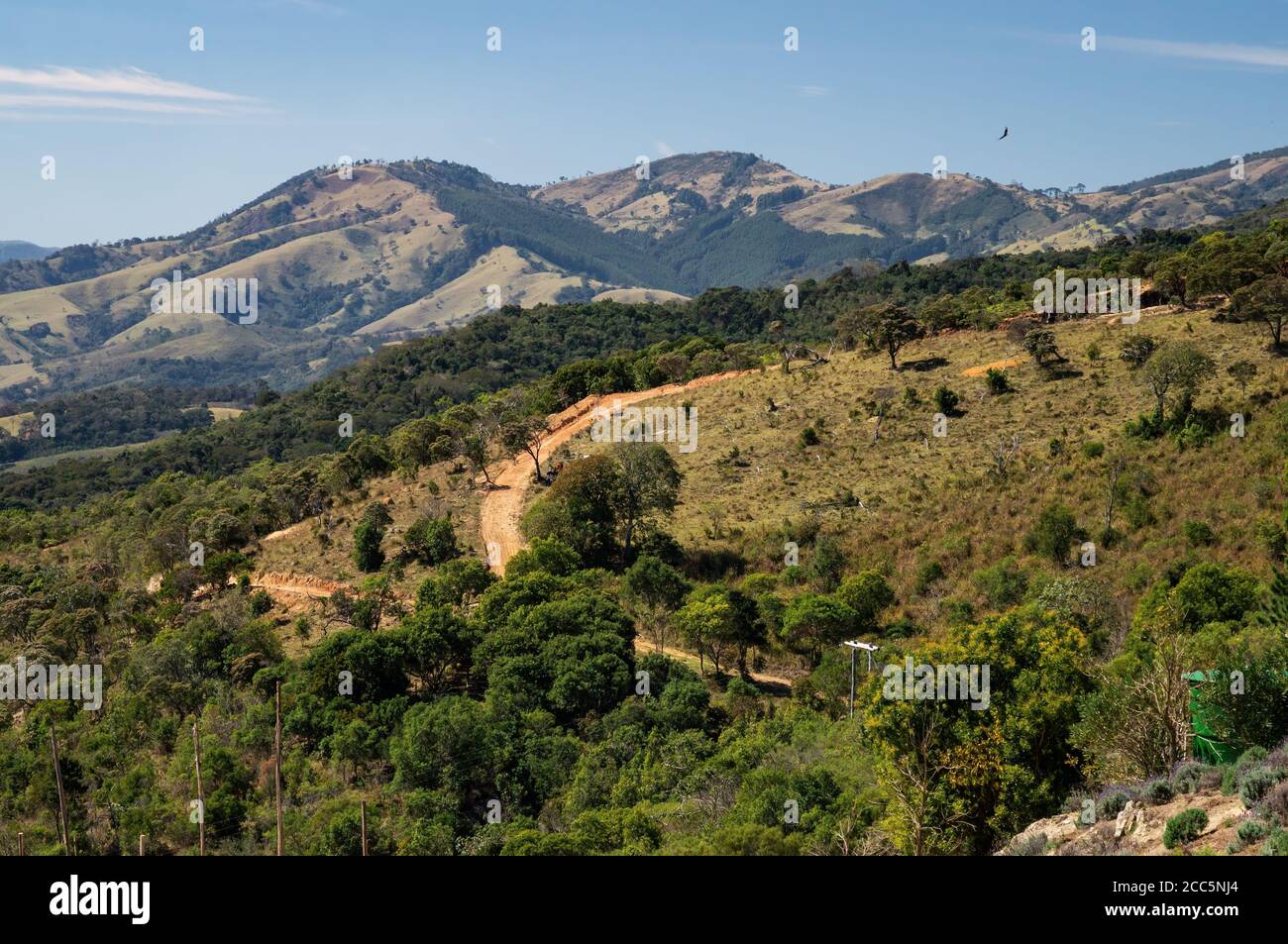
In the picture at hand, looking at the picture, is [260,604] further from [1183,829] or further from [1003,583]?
[1183,829]

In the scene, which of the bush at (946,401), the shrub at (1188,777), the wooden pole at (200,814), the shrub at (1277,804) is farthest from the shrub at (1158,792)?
the bush at (946,401)

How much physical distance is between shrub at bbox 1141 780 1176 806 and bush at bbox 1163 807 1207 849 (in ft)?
5.26

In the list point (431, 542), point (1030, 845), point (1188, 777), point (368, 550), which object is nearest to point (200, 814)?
point (1030, 845)

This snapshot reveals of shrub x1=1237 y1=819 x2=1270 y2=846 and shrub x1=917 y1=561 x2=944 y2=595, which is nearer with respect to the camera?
shrub x1=1237 y1=819 x2=1270 y2=846

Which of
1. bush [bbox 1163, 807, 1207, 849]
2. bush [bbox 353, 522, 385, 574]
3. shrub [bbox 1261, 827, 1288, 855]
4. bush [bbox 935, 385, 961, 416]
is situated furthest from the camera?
bush [bbox 935, 385, 961, 416]

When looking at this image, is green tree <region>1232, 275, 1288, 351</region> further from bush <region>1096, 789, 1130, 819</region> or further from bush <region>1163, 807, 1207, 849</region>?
bush <region>1163, 807, 1207, 849</region>

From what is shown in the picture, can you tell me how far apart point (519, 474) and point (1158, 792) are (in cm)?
4095

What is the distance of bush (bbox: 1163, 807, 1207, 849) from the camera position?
13.0 meters

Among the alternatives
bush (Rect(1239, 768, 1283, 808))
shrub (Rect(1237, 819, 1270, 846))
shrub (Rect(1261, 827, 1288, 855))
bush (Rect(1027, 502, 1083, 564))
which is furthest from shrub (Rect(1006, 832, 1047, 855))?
bush (Rect(1027, 502, 1083, 564))

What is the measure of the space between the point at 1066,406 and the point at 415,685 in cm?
A: 3309

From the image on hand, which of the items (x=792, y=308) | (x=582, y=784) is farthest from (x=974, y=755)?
(x=792, y=308)
